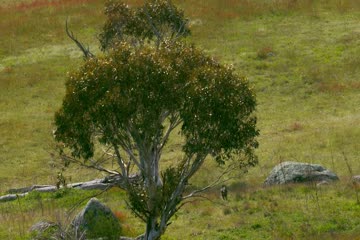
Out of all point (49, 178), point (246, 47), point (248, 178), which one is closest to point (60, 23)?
point (246, 47)

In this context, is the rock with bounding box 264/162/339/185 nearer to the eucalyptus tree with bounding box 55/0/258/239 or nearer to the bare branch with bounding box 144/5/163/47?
the bare branch with bounding box 144/5/163/47

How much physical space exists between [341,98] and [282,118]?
5.41 metres

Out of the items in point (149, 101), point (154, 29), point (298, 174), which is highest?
point (149, 101)

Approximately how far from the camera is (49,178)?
49500 millimetres

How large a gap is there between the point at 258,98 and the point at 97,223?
29.0 metres

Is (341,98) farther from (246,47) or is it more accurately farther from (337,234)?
(337,234)

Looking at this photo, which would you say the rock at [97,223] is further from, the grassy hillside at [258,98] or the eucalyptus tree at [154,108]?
the eucalyptus tree at [154,108]

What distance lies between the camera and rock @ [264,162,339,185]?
41875 mm

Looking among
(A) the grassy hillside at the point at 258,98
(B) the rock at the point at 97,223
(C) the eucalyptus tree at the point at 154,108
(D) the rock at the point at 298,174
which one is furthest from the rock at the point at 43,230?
(D) the rock at the point at 298,174

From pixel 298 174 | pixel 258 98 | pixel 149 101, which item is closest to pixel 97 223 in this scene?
pixel 149 101

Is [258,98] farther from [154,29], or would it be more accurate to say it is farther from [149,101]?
[149,101]

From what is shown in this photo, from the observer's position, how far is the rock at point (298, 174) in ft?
137

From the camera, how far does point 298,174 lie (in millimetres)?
41969

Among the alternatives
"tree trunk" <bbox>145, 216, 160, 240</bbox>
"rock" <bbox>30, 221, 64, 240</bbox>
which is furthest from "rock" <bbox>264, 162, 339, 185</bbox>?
"rock" <bbox>30, 221, 64, 240</bbox>
